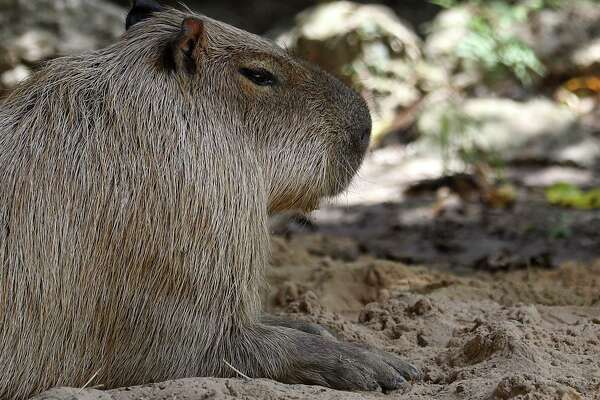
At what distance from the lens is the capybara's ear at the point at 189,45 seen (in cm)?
342

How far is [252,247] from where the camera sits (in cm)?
344

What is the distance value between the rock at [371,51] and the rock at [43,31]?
202cm

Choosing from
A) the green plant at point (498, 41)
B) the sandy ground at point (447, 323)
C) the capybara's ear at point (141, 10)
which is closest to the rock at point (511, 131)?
the green plant at point (498, 41)

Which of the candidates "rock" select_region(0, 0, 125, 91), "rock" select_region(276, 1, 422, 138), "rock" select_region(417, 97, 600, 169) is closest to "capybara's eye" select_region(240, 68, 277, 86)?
"rock" select_region(0, 0, 125, 91)

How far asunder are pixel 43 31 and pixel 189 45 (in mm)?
4553

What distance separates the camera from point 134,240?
3236 mm

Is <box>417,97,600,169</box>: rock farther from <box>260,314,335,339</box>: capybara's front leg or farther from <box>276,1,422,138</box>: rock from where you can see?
<box>260,314,335,339</box>: capybara's front leg

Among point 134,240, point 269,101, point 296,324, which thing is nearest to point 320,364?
point 296,324

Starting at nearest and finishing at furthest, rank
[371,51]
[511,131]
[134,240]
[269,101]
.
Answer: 1. [134,240]
2. [269,101]
3. [511,131]
4. [371,51]

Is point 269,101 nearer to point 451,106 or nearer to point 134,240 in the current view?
point 134,240

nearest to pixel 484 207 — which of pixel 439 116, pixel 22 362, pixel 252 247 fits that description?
pixel 439 116

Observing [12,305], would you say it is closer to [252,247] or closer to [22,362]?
[22,362]

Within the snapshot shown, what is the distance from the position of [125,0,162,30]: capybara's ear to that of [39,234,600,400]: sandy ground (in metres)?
1.49

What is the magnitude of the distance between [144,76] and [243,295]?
95 centimetres
